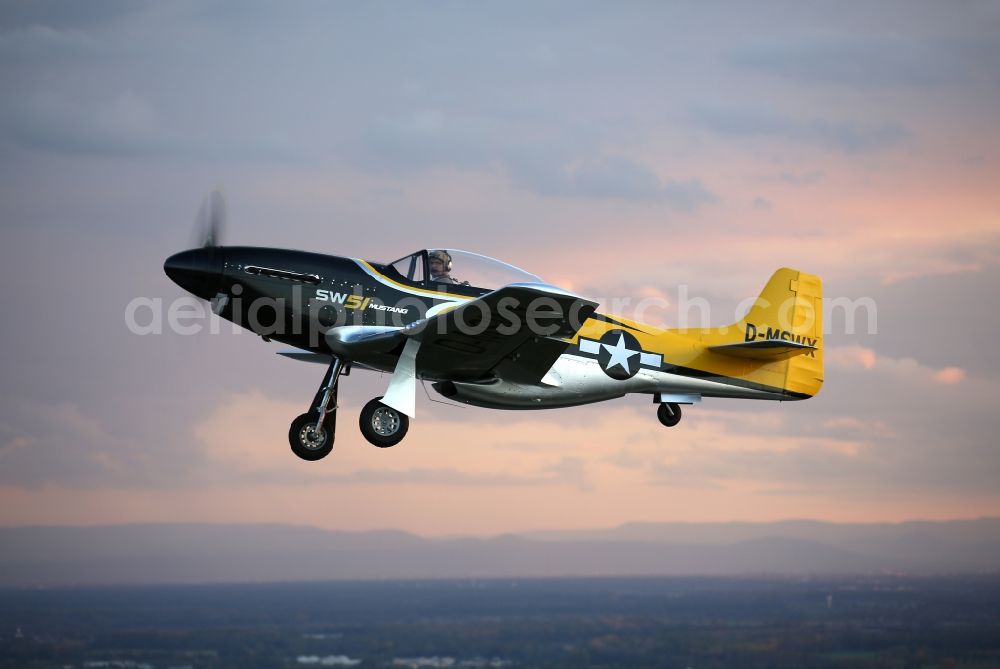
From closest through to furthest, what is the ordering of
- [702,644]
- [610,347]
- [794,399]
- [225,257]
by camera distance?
[225,257], [610,347], [794,399], [702,644]

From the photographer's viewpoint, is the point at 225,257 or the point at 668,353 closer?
the point at 225,257

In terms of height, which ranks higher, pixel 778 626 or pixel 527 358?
pixel 527 358

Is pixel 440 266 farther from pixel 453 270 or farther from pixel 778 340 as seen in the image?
pixel 778 340

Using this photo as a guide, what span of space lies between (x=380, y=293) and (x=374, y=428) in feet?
5.95

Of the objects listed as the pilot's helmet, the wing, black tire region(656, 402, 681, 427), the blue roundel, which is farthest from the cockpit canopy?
black tire region(656, 402, 681, 427)

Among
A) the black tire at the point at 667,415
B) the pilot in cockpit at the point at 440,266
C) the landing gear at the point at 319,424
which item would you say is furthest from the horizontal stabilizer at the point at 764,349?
the landing gear at the point at 319,424

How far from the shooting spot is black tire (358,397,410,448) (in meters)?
15.3

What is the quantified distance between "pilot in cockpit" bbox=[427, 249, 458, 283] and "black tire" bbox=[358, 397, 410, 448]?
1.84 m

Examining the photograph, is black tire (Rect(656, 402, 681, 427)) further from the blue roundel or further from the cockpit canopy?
the cockpit canopy

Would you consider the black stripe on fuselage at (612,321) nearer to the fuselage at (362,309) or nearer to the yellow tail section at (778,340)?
the fuselage at (362,309)

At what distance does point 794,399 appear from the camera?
18938 millimetres

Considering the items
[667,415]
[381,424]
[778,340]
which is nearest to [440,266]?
[381,424]

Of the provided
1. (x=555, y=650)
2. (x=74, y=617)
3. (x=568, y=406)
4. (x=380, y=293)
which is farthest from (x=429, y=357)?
(x=74, y=617)

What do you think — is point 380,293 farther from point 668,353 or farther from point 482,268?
point 668,353
